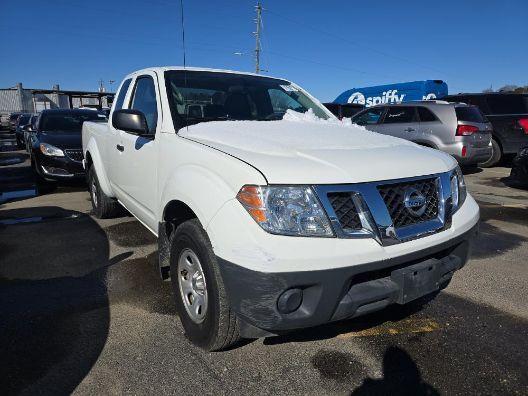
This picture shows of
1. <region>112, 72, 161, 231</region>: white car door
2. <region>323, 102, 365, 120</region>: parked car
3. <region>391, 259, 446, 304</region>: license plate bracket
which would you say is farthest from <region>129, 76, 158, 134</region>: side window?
<region>323, 102, 365, 120</region>: parked car

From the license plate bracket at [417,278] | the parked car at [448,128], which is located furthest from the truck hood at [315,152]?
the parked car at [448,128]

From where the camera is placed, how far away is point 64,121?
350 inches

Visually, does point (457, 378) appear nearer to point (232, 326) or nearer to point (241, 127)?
point (232, 326)

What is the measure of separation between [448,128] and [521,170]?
1742 mm

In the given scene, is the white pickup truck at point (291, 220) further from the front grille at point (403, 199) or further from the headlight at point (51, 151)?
the headlight at point (51, 151)

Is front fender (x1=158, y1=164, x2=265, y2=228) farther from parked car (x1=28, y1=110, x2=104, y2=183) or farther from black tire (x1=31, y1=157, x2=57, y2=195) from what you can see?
black tire (x1=31, y1=157, x2=57, y2=195)

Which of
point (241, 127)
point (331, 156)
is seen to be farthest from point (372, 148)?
point (241, 127)

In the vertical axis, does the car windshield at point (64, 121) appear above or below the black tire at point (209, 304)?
above

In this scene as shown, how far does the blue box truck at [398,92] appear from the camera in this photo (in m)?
16.6

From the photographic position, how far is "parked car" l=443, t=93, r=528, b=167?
1004 centimetres

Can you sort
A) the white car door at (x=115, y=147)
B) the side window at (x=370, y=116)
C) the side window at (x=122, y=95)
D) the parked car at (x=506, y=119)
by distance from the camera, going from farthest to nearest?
the side window at (x=370, y=116)
the parked car at (x=506, y=119)
the side window at (x=122, y=95)
the white car door at (x=115, y=147)

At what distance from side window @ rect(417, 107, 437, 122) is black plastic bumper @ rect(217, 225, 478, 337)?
763cm

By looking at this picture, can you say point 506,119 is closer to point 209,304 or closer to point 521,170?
point 521,170

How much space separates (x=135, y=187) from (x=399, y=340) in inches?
100
